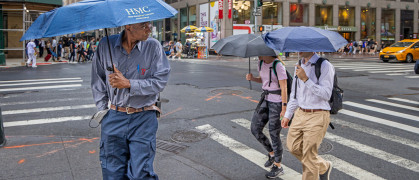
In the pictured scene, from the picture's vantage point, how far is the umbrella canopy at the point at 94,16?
2.72 metres

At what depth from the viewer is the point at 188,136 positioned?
22.7 feet

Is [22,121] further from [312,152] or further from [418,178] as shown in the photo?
[418,178]

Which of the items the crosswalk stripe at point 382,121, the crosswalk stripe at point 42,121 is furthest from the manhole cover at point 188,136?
the crosswalk stripe at point 382,121

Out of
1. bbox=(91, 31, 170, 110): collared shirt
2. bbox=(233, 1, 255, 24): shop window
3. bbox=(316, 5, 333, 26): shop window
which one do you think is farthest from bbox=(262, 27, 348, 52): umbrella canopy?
bbox=(316, 5, 333, 26): shop window

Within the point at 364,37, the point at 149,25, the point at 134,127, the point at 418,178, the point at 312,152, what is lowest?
the point at 418,178

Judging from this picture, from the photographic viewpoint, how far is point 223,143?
647 centimetres

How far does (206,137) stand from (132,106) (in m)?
3.82

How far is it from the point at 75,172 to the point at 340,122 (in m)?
5.83

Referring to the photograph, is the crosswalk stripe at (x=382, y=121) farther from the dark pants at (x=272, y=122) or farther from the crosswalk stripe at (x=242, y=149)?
the dark pants at (x=272, y=122)

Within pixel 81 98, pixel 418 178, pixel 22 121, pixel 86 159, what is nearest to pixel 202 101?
pixel 81 98

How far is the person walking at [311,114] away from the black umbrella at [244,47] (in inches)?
30.3

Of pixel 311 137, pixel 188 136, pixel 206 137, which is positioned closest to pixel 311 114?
pixel 311 137

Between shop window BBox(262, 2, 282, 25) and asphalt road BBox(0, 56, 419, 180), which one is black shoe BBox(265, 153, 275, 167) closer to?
asphalt road BBox(0, 56, 419, 180)

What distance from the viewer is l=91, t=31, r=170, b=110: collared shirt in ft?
10.3
